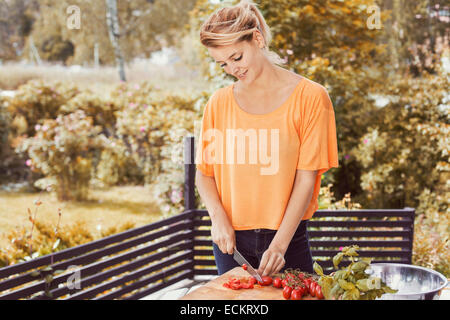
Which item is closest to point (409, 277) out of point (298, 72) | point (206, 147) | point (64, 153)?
point (206, 147)

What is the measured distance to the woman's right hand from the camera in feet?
4.89

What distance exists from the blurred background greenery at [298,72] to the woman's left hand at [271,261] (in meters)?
2.57

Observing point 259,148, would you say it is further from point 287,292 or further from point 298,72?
point 298,72

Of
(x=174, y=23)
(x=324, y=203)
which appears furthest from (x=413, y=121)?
(x=174, y=23)

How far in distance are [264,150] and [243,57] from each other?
0.87 feet

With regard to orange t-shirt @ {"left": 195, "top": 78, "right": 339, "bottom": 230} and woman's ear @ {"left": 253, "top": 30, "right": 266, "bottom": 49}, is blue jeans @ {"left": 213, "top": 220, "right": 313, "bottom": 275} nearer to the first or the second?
orange t-shirt @ {"left": 195, "top": 78, "right": 339, "bottom": 230}

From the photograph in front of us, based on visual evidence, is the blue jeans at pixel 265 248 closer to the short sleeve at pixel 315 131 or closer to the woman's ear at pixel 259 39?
the short sleeve at pixel 315 131

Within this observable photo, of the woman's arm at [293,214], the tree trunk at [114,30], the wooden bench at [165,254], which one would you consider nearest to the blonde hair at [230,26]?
the woman's arm at [293,214]

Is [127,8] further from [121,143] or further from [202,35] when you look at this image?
[202,35]

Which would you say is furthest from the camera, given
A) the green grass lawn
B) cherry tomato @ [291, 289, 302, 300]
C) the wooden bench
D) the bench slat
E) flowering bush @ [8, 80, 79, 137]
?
flowering bush @ [8, 80, 79, 137]

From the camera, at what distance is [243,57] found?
1.39 m

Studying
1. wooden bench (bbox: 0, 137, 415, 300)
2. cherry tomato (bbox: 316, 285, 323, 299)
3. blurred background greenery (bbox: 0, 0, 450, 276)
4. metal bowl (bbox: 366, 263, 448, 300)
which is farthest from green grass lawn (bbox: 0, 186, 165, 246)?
cherry tomato (bbox: 316, 285, 323, 299)

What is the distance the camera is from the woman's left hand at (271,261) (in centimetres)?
137
